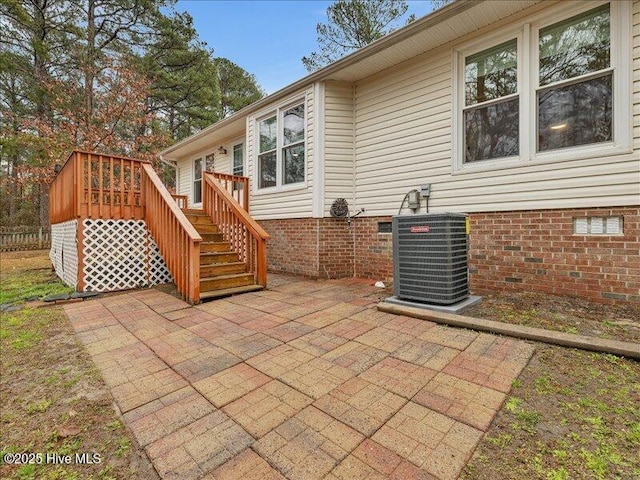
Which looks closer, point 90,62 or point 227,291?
point 227,291

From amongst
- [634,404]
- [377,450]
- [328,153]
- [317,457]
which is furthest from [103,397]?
[328,153]

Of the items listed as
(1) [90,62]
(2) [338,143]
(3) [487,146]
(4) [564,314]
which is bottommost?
(4) [564,314]

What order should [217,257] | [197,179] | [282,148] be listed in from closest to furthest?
[217,257]
[282,148]
[197,179]

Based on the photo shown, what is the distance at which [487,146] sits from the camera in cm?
442

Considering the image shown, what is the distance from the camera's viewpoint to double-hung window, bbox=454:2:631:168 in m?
3.48

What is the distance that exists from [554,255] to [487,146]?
1727 mm

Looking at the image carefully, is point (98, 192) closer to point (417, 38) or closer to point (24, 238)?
point (417, 38)

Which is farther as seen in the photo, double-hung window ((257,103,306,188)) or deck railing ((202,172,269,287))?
double-hung window ((257,103,306,188))

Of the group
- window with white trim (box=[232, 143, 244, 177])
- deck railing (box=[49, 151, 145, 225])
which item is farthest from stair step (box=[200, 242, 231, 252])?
window with white trim (box=[232, 143, 244, 177])

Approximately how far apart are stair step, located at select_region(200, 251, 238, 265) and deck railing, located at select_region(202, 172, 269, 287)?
0.15m

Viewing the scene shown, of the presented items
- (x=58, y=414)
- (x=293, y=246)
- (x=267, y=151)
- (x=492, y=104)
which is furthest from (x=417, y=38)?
(x=58, y=414)

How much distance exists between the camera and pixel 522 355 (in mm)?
2389

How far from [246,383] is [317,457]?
852 mm

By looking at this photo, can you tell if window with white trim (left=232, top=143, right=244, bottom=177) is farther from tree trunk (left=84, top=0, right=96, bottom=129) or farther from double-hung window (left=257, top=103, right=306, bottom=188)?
tree trunk (left=84, top=0, right=96, bottom=129)
